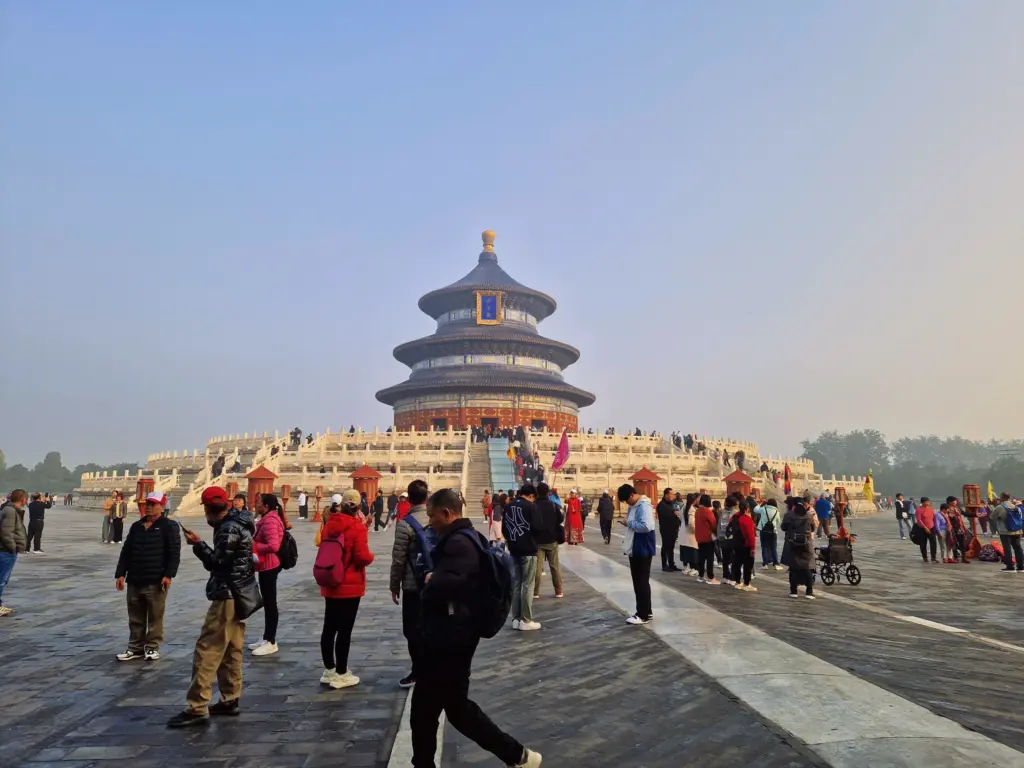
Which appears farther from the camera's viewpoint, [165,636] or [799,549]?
[799,549]

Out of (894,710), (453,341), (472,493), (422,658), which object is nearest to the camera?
(422,658)

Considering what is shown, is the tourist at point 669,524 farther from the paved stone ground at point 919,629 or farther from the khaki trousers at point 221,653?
the khaki trousers at point 221,653

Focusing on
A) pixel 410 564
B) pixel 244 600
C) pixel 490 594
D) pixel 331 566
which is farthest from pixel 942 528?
pixel 244 600

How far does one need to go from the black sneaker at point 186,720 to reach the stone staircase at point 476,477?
2103 centimetres

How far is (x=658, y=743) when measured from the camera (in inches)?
152

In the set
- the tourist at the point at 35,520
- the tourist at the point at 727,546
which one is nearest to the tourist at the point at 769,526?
the tourist at the point at 727,546

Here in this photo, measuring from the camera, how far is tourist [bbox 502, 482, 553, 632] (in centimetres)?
721

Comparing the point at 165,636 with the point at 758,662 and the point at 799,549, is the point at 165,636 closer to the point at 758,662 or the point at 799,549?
the point at 758,662

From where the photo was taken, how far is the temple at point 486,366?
50656mm

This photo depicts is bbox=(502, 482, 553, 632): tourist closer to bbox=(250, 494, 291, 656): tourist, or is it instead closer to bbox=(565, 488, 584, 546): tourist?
bbox=(250, 494, 291, 656): tourist

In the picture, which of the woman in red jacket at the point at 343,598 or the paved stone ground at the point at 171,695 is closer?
the paved stone ground at the point at 171,695

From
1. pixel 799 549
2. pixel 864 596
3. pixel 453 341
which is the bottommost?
pixel 864 596

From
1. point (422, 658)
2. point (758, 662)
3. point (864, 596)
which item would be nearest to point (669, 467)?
point (864, 596)

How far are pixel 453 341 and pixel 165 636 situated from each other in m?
46.7
